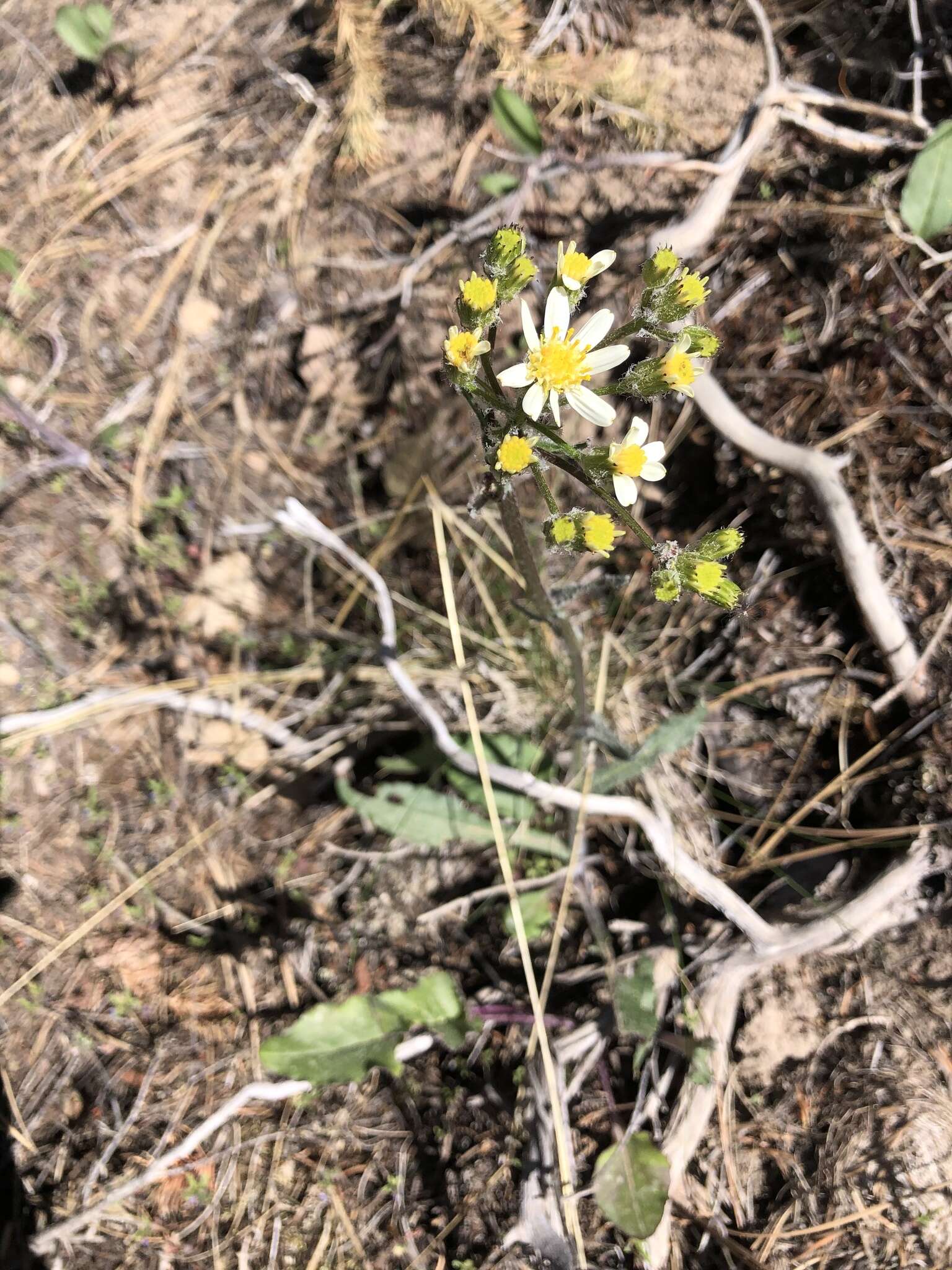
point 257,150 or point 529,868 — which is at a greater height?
point 257,150

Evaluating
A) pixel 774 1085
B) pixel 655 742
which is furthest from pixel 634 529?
pixel 774 1085

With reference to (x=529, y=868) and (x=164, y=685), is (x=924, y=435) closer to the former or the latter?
(x=529, y=868)

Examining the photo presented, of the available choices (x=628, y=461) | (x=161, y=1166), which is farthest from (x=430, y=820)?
(x=628, y=461)

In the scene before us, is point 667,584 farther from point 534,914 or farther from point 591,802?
point 534,914

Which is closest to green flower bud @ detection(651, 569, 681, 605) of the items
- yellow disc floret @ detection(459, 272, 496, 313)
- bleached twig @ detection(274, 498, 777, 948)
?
yellow disc floret @ detection(459, 272, 496, 313)

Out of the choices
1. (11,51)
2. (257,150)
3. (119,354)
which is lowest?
(119,354)

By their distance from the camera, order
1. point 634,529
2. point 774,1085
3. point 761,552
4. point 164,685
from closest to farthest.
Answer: point 634,529 < point 774,1085 < point 761,552 < point 164,685

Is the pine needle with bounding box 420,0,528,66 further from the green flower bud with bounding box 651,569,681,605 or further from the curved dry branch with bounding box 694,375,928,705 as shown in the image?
the green flower bud with bounding box 651,569,681,605

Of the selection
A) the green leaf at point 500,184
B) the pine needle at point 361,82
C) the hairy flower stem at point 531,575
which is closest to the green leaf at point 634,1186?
the hairy flower stem at point 531,575

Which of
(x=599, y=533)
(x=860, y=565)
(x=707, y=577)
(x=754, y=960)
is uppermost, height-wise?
(x=599, y=533)
